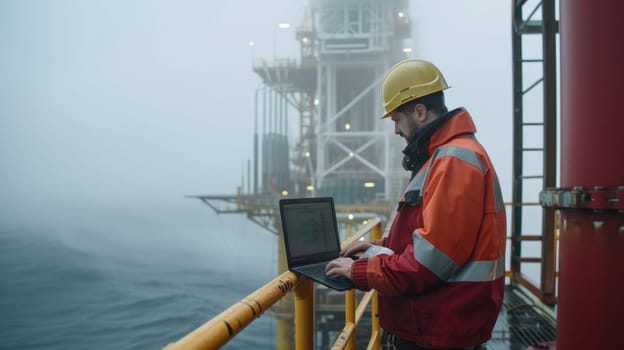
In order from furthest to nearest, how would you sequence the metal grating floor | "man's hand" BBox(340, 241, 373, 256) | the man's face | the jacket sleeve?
the metal grating floor
"man's hand" BBox(340, 241, 373, 256)
the man's face
the jacket sleeve

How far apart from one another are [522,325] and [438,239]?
11.7 feet

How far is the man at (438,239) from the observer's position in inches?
52.3

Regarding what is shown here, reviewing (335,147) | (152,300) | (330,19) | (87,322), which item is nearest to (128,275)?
(152,300)

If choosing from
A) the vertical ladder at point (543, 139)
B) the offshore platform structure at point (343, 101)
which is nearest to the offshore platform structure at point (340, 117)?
the offshore platform structure at point (343, 101)

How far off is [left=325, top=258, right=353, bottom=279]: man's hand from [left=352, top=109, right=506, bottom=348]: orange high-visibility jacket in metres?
0.04

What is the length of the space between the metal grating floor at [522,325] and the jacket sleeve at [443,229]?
8.30ft

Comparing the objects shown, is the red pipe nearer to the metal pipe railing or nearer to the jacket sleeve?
the jacket sleeve

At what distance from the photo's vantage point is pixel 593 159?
176cm

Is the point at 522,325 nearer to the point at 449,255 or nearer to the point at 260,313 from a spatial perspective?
the point at 449,255

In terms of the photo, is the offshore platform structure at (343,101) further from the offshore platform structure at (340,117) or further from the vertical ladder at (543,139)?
the vertical ladder at (543,139)

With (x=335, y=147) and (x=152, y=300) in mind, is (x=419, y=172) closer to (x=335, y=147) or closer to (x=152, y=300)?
(x=335, y=147)

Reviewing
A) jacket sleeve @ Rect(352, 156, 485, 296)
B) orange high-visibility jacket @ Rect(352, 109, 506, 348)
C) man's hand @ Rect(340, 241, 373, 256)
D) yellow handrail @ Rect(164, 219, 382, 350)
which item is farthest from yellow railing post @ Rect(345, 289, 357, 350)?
jacket sleeve @ Rect(352, 156, 485, 296)

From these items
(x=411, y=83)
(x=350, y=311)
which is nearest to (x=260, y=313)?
(x=411, y=83)

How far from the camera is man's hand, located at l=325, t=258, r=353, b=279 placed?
153cm
